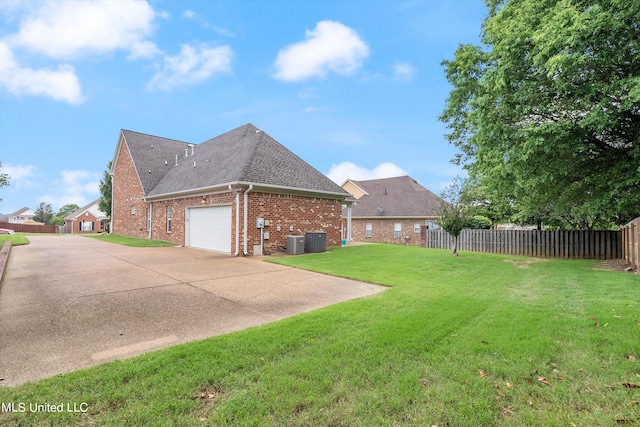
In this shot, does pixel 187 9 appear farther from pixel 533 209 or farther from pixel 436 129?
pixel 533 209

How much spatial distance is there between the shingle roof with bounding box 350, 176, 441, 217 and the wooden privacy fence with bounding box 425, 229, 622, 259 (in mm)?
7644

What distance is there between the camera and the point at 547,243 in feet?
51.0

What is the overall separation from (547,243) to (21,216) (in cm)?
10228

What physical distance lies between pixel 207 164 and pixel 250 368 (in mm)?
16262

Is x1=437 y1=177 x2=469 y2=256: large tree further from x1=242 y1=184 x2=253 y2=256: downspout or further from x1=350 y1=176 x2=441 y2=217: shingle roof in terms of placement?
x1=350 y1=176 x2=441 y2=217: shingle roof

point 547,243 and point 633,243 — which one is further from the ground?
point 633,243

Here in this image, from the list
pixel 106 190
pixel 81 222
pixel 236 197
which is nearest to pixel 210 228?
pixel 236 197

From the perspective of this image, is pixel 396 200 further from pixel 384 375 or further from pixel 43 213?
pixel 43 213

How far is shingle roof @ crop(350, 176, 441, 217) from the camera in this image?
1061 inches

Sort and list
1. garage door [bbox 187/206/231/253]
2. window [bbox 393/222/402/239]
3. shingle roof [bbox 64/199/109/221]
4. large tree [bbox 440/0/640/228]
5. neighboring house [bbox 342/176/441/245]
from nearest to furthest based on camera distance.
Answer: large tree [bbox 440/0/640/228]
garage door [bbox 187/206/231/253]
neighboring house [bbox 342/176/441/245]
window [bbox 393/222/402/239]
shingle roof [bbox 64/199/109/221]

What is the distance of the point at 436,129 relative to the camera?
1528 cm

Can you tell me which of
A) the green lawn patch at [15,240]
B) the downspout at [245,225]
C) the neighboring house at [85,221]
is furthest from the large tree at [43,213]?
the downspout at [245,225]

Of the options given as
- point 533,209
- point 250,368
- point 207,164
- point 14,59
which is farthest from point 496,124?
point 14,59

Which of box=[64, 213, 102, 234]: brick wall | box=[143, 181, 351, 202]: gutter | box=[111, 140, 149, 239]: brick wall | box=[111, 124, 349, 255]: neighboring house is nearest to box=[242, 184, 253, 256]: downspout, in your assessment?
box=[111, 124, 349, 255]: neighboring house
